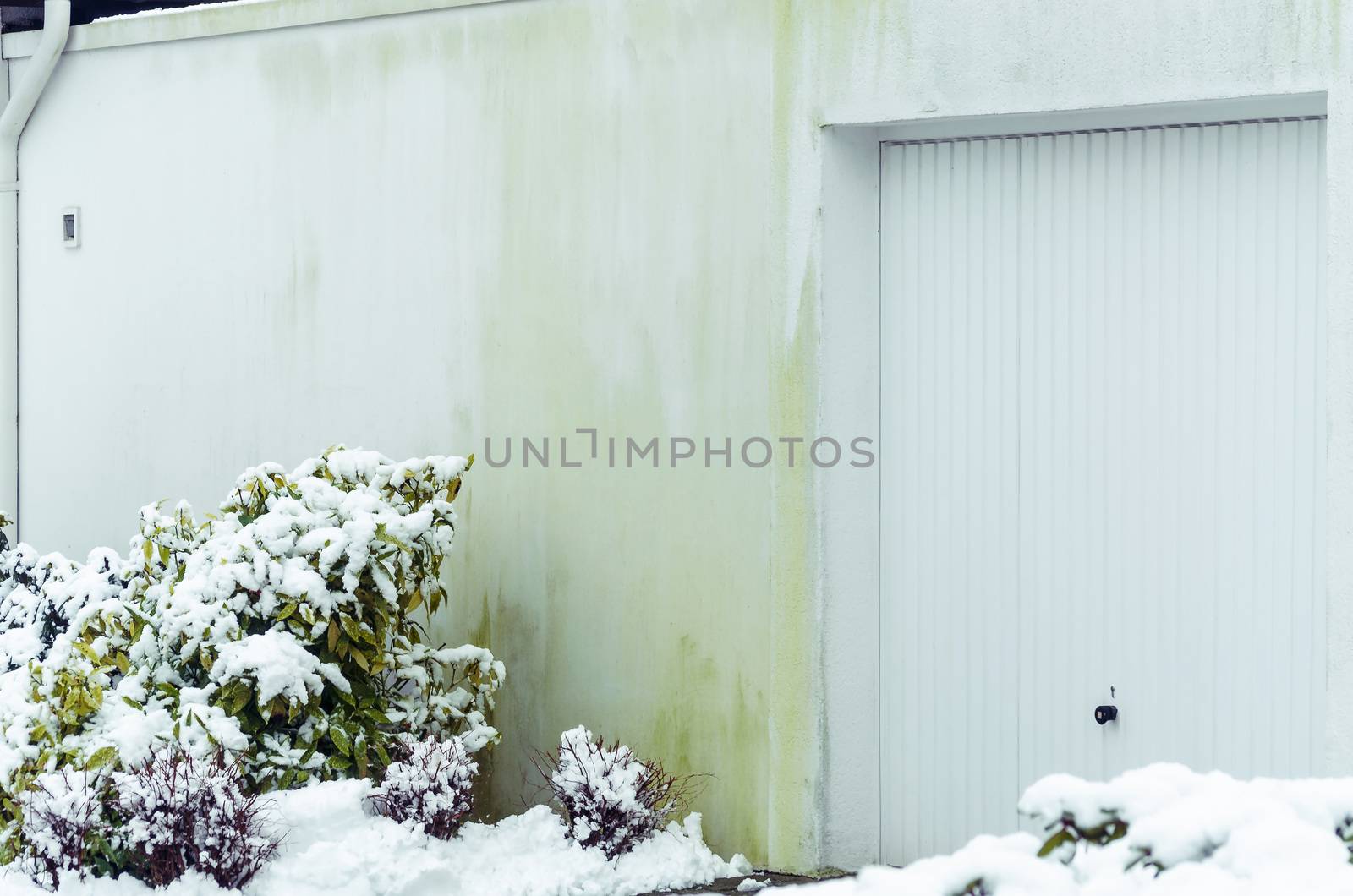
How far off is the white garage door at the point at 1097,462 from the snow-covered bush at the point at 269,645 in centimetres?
178

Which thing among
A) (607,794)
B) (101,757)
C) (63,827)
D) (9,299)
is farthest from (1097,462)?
(9,299)

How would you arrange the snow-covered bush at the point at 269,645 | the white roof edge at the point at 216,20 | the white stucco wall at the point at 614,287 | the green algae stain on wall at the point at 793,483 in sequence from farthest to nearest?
1. the white roof edge at the point at 216,20
2. the green algae stain on wall at the point at 793,483
3. the snow-covered bush at the point at 269,645
4. the white stucco wall at the point at 614,287

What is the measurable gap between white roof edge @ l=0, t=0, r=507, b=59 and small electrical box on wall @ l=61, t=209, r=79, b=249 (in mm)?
847

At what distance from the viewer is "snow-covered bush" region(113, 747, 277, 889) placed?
Result: 595 cm

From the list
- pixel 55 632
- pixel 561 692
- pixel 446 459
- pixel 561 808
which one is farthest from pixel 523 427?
pixel 55 632

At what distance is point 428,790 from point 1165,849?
152 inches

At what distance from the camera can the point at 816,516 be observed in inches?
→ 260

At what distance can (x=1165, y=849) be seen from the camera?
3.17 meters

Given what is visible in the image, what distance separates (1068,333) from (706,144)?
61.9 inches

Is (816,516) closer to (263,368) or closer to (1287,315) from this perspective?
(1287,315)

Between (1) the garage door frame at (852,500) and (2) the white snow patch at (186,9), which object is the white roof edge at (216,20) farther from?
(1) the garage door frame at (852,500)

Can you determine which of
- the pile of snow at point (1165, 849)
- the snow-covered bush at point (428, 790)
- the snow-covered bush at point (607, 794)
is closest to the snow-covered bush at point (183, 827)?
the snow-covered bush at point (428, 790)

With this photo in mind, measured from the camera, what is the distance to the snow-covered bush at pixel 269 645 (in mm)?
6422

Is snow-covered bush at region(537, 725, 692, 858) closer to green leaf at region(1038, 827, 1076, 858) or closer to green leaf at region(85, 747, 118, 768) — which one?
green leaf at region(85, 747, 118, 768)
